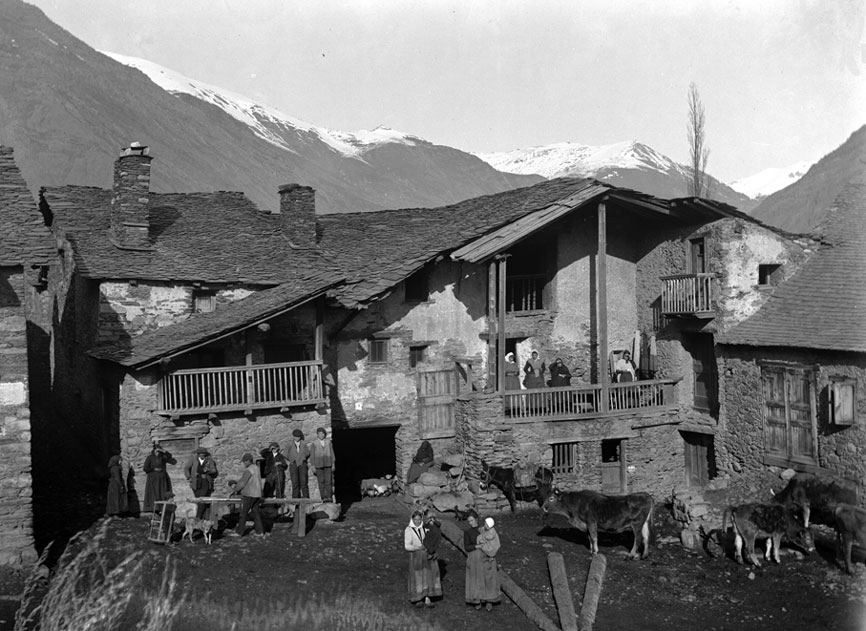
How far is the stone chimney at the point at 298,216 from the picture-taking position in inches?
1174

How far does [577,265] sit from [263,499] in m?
12.7

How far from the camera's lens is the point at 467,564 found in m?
15.3

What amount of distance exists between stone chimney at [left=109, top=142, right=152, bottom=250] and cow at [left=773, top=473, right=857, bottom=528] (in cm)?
1863

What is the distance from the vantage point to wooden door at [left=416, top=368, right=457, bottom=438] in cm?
2581

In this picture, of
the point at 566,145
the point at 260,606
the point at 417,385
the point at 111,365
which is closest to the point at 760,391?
the point at 417,385

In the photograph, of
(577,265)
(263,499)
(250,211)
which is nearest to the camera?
→ (263,499)

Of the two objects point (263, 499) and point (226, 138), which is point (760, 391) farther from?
point (226, 138)

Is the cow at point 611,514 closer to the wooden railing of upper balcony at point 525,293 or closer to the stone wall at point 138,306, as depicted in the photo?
the wooden railing of upper balcony at point 525,293

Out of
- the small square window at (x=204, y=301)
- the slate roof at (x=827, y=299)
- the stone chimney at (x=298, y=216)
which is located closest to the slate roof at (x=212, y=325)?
the small square window at (x=204, y=301)

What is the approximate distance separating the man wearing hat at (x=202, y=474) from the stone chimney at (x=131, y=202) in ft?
27.2

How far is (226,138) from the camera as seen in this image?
3834 inches

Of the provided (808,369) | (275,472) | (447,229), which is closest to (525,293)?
(447,229)

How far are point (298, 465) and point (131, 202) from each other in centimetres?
1020

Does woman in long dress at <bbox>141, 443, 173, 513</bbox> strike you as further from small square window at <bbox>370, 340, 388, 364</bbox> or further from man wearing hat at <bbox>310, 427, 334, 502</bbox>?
small square window at <bbox>370, 340, 388, 364</bbox>
